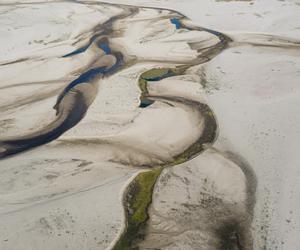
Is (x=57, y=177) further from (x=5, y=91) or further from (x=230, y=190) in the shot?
(x=5, y=91)

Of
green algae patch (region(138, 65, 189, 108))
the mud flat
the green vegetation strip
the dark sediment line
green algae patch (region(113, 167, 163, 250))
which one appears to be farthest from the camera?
green algae patch (region(138, 65, 189, 108))

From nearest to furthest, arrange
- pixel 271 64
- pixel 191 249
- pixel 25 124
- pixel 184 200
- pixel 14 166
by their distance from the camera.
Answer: pixel 191 249 < pixel 184 200 < pixel 14 166 < pixel 25 124 < pixel 271 64

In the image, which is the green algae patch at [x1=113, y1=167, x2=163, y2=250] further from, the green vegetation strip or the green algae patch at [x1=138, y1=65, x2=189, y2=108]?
the green algae patch at [x1=138, y1=65, x2=189, y2=108]

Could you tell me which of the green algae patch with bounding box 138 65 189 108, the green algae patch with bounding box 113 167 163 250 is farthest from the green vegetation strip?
the green algae patch with bounding box 138 65 189 108

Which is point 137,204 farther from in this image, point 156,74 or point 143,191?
point 156,74

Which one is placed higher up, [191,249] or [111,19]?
[111,19]

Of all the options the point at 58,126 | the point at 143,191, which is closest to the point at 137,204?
the point at 143,191

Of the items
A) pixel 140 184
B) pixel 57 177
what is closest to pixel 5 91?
pixel 57 177

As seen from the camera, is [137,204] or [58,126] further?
[58,126]
